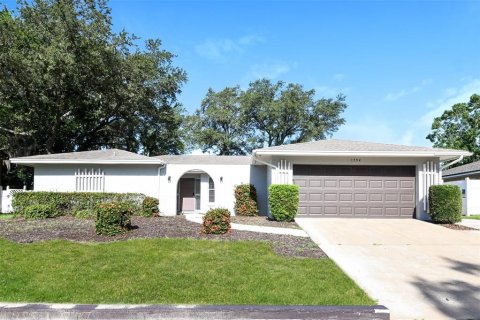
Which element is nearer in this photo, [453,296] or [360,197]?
[453,296]

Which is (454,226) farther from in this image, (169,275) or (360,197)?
(169,275)

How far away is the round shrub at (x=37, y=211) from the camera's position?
552 inches

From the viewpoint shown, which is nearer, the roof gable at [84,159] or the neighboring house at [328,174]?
the neighboring house at [328,174]

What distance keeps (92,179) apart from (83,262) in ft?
36.0

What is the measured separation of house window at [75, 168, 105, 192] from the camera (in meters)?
17.3

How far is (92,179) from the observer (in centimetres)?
1741

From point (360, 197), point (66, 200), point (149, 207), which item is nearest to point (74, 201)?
point (66, 200)

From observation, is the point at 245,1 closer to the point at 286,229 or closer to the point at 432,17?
the point at 432,17

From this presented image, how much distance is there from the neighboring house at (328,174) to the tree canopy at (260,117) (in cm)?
1795

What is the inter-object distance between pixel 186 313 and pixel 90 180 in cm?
1433

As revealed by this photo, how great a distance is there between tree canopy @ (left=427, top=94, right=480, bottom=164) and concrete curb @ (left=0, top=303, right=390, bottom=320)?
38.0 metres

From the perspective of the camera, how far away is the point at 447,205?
538 inches

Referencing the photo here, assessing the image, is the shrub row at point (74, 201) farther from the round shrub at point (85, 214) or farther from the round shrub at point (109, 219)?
the round shrub at point (109, 219)

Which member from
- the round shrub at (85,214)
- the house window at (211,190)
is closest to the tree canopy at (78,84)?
the house window at (211,190)
